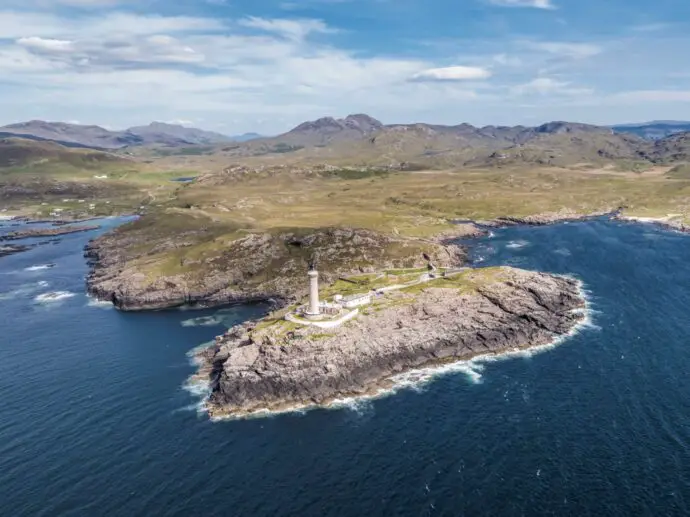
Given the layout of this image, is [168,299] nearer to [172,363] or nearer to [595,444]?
[172,363]

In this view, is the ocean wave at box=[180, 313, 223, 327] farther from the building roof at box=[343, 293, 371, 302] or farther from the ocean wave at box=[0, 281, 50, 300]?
the ocean wave at box=[0, 281, 50, 300]

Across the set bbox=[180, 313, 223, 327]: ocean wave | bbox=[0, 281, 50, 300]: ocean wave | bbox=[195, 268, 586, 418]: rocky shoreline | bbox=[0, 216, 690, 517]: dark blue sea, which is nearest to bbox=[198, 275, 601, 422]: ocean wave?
bbox=[195, 268, 586, 418]: rocky shoreline

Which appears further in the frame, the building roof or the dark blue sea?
the building roof

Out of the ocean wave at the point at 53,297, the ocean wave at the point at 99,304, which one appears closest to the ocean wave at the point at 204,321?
the ocean wave at the point at 99,304

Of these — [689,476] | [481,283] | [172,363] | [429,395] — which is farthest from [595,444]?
[172,363]

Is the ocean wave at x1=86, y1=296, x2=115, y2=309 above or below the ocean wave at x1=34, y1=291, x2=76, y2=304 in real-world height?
above

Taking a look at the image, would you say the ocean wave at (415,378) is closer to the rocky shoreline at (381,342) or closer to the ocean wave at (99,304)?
the rocky shoreline at (381,342)
